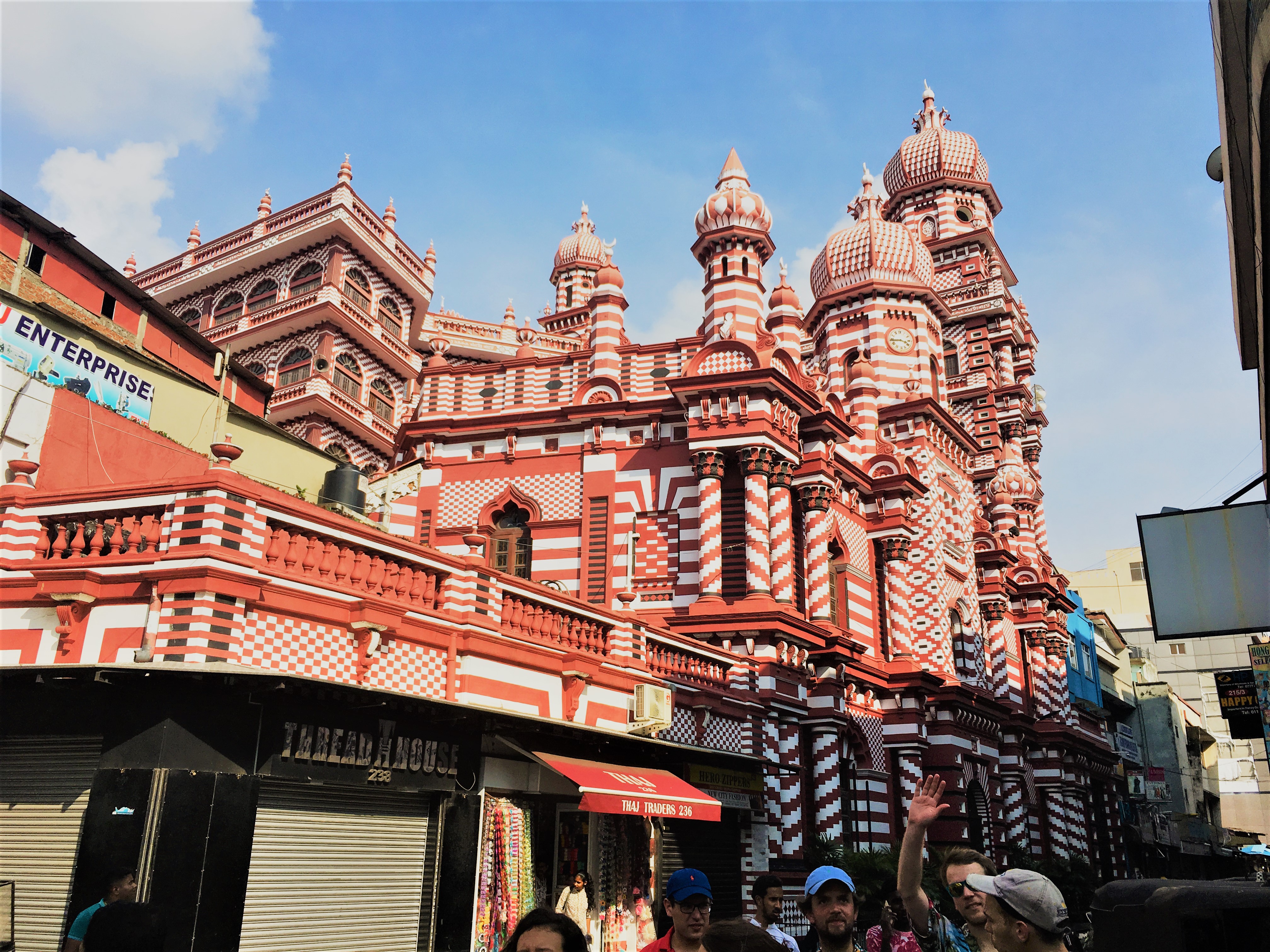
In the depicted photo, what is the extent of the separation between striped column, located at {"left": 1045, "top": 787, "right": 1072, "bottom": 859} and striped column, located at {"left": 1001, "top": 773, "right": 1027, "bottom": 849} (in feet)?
11.1

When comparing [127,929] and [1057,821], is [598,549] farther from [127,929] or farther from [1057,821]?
[1057,821]

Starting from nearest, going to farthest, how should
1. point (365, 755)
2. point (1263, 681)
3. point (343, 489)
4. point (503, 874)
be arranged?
point (365, 755) → point (503, 874) → point (1263, 681) → point (343, 489)

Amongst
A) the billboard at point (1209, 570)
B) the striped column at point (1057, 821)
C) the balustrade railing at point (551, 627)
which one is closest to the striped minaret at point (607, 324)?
the balustrade railing at point (551, 627)

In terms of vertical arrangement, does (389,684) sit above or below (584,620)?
below

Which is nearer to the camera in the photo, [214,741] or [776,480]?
[214,741]

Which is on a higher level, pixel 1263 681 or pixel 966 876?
pixel 1263 681

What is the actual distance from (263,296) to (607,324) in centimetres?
1730

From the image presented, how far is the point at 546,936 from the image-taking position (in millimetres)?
4234

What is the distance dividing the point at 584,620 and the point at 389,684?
407 centimetres

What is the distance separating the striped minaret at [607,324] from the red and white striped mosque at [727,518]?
0.07 m

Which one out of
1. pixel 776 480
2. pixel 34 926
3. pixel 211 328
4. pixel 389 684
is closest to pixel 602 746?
pixel 389 684

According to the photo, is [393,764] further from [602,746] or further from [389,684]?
[602,746]

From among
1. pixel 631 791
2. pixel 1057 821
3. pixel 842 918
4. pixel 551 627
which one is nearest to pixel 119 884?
pixel 842 918

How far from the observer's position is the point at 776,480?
23.8 m
